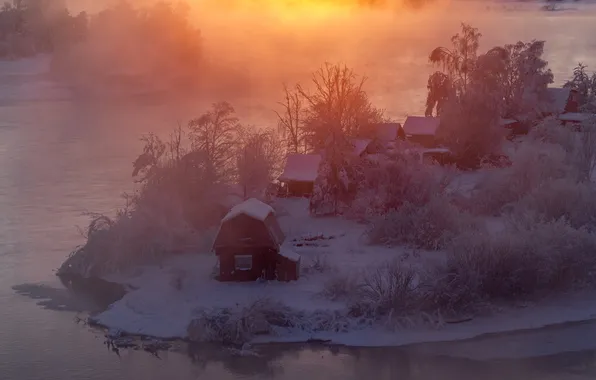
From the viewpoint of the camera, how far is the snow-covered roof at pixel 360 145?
103 ft

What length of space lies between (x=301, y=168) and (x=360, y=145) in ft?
9.11

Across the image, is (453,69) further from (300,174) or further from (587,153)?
(300,174)

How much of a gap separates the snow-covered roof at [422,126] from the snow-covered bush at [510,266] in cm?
1655

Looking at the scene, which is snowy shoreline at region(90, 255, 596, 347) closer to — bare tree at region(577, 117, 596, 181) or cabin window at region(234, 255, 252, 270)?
cabin window at region(234, 255, 252, 270)

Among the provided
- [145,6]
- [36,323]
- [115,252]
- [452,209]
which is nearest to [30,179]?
[115,252]

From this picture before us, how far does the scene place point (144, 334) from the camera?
19.9 m

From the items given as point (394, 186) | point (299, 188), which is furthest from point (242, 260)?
point (299, 188)

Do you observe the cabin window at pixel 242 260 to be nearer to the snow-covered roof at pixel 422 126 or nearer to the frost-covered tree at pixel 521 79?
the snow-covered roof at pixel 422 126

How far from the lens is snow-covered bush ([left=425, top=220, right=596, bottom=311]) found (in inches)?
810

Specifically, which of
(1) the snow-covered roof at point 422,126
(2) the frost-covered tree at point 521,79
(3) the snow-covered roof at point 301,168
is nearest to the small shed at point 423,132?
(1) the snow-covered roof at point 422,126

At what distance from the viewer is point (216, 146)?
29391 mm

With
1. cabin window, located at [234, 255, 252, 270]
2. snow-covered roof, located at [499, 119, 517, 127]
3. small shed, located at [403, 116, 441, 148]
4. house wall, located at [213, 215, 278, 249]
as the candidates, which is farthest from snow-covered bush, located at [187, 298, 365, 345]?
snow-covered roof, located at [499, 119, 517, 127]

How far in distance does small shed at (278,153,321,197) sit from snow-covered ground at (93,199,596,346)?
597 cm

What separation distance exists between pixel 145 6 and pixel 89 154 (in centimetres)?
4275
